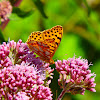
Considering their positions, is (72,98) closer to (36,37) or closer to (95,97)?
(95,97)

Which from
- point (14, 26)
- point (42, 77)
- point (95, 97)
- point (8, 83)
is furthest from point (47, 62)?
point (95, 97)

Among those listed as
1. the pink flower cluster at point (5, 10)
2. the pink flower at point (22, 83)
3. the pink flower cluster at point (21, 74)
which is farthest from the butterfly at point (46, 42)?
the pink flower cluster at point (5, 10)

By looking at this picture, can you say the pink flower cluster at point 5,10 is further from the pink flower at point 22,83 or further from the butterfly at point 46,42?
the pink flower at point 22,83

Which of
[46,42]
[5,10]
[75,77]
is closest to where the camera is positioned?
[75,77]

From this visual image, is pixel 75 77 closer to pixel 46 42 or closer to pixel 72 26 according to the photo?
pixel 46 42

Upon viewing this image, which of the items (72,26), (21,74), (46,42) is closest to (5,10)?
(46,42)

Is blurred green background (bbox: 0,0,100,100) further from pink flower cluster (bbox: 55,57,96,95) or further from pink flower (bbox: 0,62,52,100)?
pink flower (bbox: 0,62,52,100)
